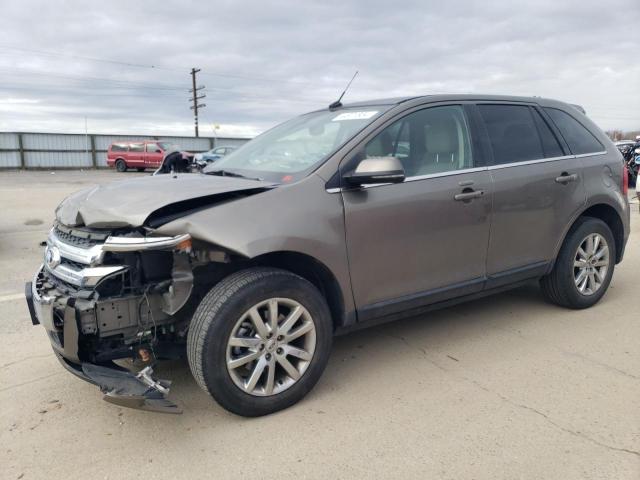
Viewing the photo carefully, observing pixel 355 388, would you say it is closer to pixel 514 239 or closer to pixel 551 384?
pixel 551 384

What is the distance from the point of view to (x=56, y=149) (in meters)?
32.1

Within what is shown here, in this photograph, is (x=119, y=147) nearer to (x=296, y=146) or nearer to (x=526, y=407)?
(x=296, y=146)

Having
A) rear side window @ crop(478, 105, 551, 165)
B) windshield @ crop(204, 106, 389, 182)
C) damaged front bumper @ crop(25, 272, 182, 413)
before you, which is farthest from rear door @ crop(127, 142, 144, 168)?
damaged front bumper @ crop(25, 272, 182, 413)

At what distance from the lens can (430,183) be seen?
3508mm

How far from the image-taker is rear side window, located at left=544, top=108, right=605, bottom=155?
4.45 m

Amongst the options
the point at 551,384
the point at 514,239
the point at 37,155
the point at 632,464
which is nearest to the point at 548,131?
the point at 514,239

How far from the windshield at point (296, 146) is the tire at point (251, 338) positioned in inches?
26.3

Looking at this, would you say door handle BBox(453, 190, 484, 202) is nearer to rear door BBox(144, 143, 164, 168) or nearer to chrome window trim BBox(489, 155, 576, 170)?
chrome window trim BBox(489, 155, 576, 170)

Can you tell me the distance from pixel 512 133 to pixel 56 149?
109ft

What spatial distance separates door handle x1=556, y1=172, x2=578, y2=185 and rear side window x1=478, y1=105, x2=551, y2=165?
22 centimetres

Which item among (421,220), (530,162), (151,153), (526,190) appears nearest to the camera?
(421,220)

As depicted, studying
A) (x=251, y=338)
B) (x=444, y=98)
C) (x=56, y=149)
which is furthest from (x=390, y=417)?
(x=56, y=149)

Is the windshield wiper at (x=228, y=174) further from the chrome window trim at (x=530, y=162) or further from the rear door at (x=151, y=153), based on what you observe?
the rear door at (x=151, y=153)

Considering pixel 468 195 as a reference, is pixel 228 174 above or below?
above
